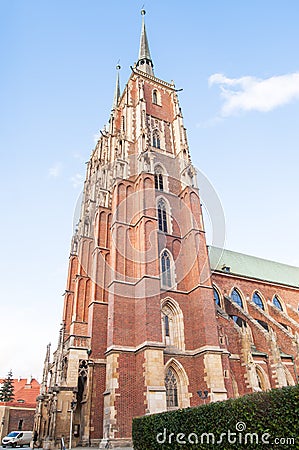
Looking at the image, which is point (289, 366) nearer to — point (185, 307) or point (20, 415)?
point (185, 307)

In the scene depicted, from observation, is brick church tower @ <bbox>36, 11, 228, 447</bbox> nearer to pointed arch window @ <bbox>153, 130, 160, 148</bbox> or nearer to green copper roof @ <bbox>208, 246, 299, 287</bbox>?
pointed arch window @ <bbox>153, 130, 160, 148</bbox>

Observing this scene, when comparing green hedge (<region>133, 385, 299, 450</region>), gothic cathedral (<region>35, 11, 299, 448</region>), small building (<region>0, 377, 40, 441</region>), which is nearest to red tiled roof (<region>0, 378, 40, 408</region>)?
small building (<region>0, 377, 40, 441</region>)

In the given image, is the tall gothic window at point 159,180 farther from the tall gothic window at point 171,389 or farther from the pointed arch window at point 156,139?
the tall gothic window at point 171,389

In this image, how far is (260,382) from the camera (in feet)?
74.5

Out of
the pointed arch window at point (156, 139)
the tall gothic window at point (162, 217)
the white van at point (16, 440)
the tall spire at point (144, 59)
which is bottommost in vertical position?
the white van at point (16, 440)

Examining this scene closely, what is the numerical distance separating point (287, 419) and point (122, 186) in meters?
19.8

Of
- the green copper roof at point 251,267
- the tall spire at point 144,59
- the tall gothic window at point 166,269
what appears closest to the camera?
the tall gothic window at point 166,269

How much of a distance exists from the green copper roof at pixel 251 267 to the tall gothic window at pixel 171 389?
14.4 meters

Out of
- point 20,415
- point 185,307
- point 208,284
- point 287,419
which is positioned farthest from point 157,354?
point 20,415

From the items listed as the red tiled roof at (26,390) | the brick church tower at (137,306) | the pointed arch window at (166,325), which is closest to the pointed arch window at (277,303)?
the brick church tower at (137,306)

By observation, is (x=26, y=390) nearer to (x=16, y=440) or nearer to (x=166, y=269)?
(x=16, y=440)

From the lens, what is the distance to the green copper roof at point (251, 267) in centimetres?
3478

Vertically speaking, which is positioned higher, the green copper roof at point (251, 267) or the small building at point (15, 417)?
the green copper roof at point (251, 267)

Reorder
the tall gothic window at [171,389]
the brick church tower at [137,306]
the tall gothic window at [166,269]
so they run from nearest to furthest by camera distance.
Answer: the brick church tower at [137,306] < the tall gothic window at [171,389] < the tall gothic window at [166,269]
